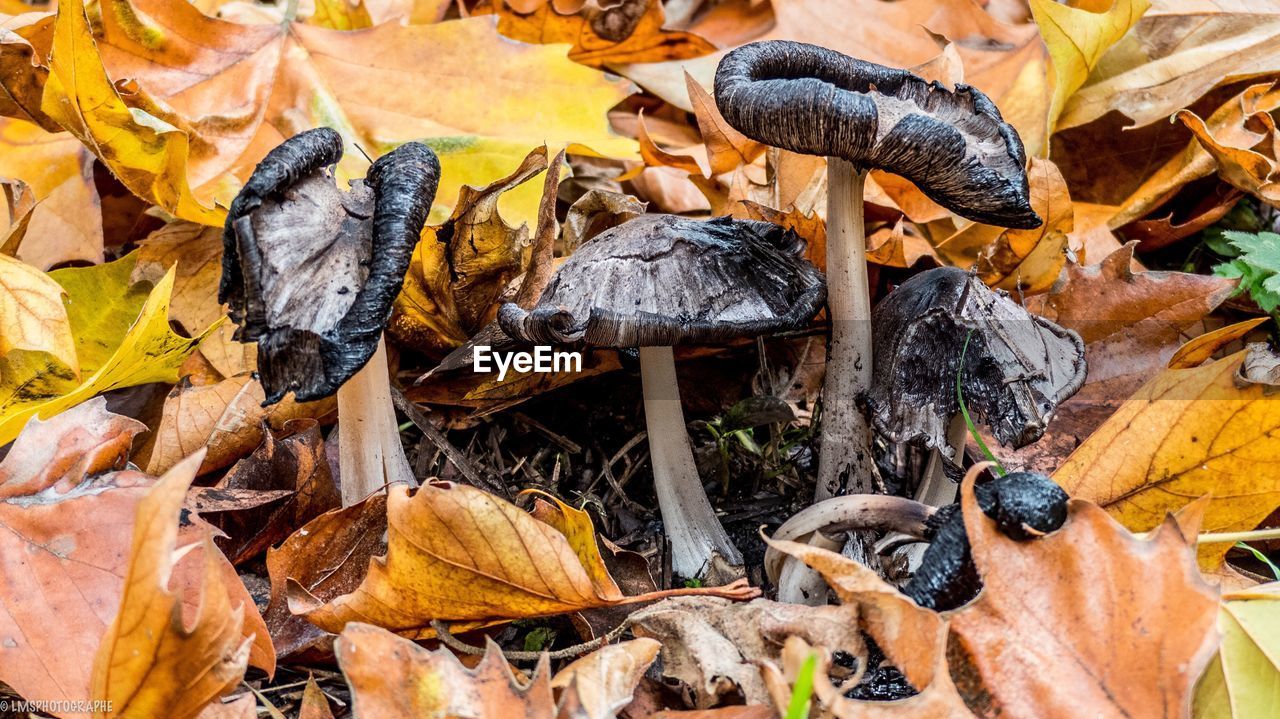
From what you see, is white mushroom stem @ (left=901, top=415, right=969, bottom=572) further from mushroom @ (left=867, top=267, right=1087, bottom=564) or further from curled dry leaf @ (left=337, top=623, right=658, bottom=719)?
curled dry leaf @ (left=337, top=623, right=658, bottom=719)

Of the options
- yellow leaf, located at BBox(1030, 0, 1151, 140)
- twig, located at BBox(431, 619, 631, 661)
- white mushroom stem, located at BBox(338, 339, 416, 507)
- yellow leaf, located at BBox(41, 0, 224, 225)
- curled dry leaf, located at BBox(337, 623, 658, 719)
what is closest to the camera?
curled dry leaf, located at BBox(337, 623, 658, 719)

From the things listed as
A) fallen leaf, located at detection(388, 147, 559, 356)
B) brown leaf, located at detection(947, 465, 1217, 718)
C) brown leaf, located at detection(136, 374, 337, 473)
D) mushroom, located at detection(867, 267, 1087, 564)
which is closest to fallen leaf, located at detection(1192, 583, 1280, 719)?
brown leaf, located at detection(947, 465, 1217, 718)

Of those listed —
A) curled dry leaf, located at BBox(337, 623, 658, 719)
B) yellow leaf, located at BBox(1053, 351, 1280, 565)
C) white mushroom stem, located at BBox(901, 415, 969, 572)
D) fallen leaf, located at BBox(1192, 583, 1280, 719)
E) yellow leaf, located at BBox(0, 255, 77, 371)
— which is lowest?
white mushroom stem, located at BBox(901, 415, 969, 572)

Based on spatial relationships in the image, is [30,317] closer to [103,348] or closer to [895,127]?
[103,348]

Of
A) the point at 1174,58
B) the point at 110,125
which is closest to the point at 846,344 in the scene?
the point at 110,125

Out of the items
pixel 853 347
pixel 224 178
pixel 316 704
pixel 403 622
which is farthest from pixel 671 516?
pixel 224 178

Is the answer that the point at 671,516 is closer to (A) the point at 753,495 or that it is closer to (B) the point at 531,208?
(A) the point at 753,495
